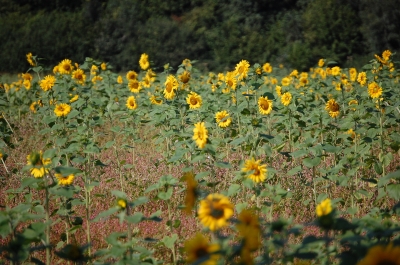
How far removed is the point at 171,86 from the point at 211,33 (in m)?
23.2

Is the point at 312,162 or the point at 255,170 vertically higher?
the point at 255,170

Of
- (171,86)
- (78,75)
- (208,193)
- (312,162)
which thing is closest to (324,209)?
(208,193)

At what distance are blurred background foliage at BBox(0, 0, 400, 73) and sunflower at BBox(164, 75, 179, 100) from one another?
54.3 ft

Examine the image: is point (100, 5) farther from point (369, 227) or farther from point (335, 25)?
point (369, 227)

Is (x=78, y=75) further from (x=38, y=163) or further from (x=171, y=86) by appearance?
(x=38, y=163)

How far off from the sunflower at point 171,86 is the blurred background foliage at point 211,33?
1656 centimetres

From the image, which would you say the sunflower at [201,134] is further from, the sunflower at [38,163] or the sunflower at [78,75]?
the sunflower at [78,75]

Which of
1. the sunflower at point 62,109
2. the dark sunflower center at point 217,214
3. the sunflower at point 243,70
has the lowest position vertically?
the dark sunflower center at point 217,214

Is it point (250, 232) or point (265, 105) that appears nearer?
point (250, 232)

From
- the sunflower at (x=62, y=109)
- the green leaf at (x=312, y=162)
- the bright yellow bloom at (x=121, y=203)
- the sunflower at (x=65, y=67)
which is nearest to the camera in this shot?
the bright yellow bloom at (x=121, y=203)

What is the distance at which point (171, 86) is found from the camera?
4402 millimetres

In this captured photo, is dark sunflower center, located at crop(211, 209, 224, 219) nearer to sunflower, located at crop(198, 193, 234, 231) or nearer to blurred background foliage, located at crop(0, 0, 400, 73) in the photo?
sunflower, located at crop(198, 193, 234, 231)

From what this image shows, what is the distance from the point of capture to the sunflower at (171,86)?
4363 mm

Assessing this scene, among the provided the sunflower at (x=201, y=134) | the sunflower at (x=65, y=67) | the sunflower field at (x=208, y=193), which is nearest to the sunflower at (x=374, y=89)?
the sunflower field at (x=208, y=193)
